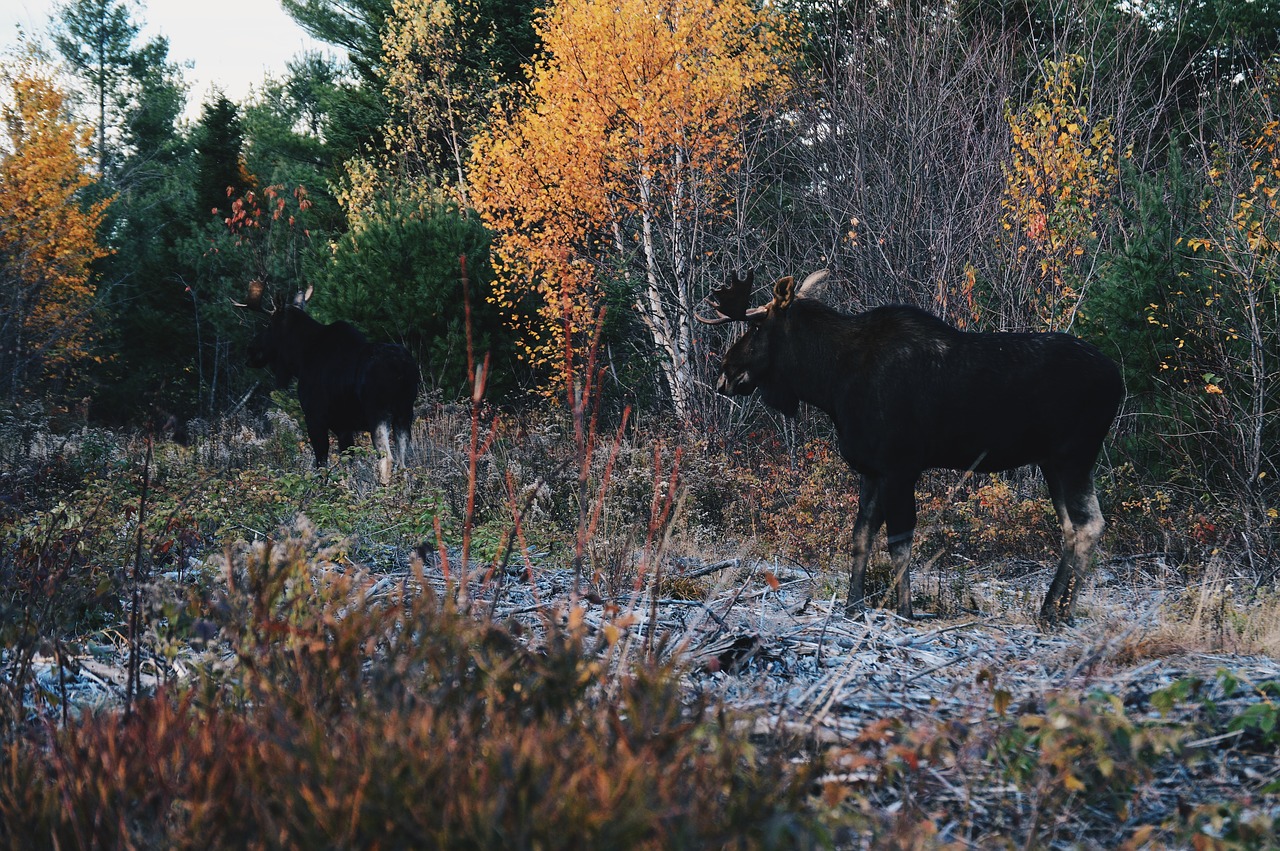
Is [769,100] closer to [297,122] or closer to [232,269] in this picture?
[232,269]

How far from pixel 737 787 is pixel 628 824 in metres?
0.77

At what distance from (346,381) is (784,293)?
5852mm

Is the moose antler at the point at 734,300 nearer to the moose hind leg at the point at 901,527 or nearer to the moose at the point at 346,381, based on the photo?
the moose hind leg at the point at 901,527

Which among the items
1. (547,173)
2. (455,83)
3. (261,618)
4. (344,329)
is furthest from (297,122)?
(261,618)

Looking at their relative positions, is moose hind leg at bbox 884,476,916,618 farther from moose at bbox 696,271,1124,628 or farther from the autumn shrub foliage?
the autumn shrub foliage

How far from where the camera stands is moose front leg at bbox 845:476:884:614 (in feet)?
20.3

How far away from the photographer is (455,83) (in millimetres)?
26000

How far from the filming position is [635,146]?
54.1 ft

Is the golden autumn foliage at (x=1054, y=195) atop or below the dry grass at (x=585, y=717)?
atop

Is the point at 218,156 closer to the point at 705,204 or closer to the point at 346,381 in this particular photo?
the point at 705,204

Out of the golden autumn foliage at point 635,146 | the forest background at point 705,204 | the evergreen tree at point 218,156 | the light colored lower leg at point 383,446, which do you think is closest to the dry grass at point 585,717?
the forest background at point 705,204

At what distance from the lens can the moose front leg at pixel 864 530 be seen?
6.19 meters

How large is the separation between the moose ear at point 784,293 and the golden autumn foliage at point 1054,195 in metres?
4.84

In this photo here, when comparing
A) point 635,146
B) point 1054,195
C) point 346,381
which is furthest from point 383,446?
point 635,146
